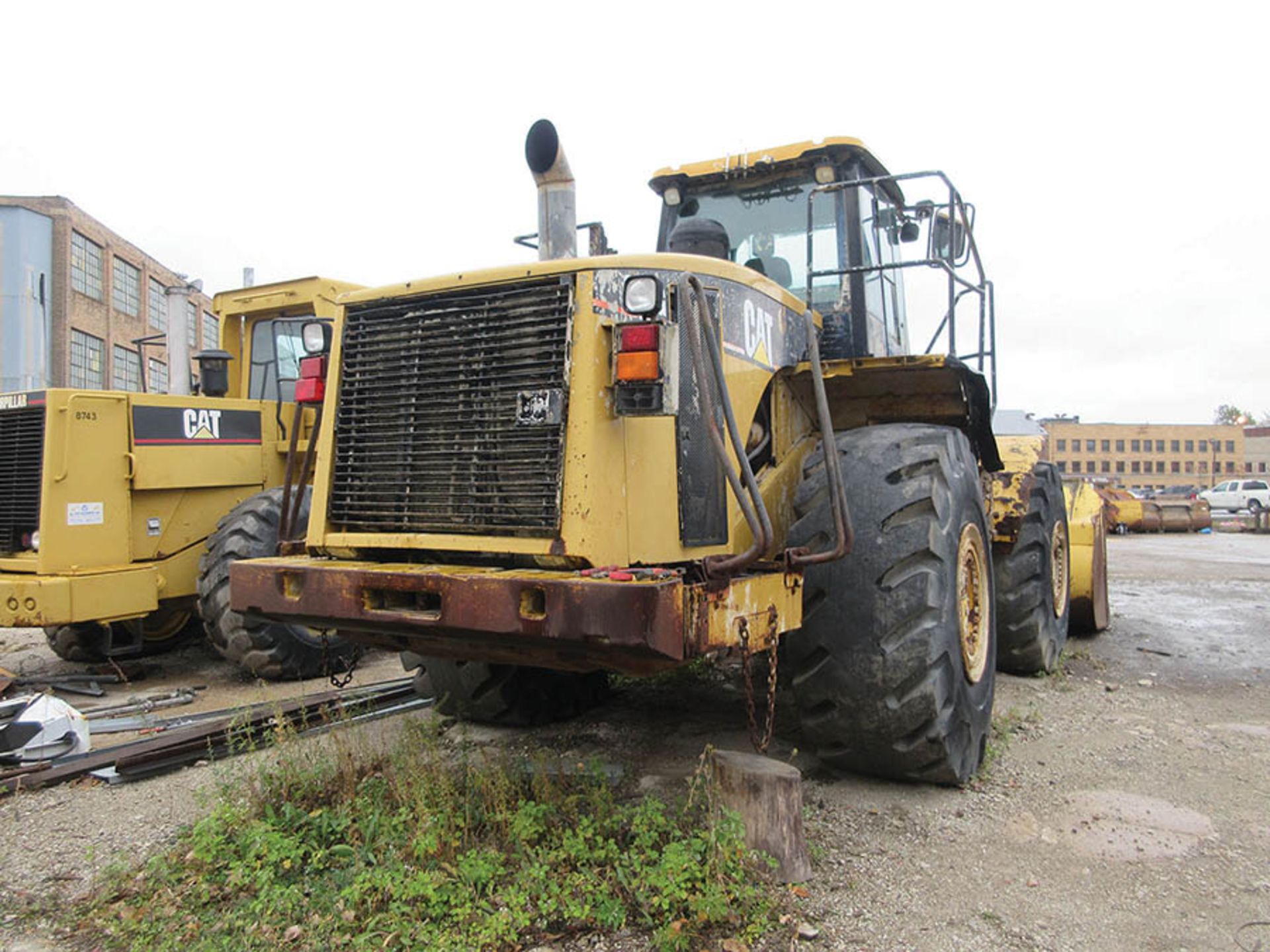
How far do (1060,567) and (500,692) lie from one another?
196 inches

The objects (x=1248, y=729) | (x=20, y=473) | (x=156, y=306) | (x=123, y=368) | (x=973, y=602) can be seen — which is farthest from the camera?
(x=156, y=306)

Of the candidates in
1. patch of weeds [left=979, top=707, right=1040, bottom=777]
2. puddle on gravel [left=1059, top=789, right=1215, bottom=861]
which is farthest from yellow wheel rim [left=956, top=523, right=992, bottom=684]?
puddle on gravel [left=1059, top=789, right=1215, bottom=861]

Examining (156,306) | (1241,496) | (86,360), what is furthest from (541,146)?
(1241,496)

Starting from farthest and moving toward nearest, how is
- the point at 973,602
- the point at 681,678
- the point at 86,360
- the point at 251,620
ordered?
1. the point at 86,360
2. the point at 251,620
3. the point at 681,678
4. the point at 973,602

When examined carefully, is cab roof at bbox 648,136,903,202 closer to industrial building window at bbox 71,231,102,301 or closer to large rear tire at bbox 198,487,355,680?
large rear tire at bbox 198,487,355,680

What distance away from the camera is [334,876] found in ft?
11.3

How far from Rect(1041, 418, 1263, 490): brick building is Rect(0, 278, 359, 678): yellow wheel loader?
2938 inches

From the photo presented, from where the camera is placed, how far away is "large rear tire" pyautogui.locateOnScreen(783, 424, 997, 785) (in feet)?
12.8

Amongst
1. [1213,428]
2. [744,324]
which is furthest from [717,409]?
[1213,428]

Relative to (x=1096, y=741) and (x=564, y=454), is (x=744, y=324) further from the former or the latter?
(x=1096, y=741)

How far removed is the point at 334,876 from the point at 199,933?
0.47 m

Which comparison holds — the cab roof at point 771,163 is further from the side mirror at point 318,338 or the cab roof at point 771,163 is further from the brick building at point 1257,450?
the brick building at point 1257,450

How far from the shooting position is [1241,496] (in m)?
40.8

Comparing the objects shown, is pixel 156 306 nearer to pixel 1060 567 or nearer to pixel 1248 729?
pixel 1060 567
